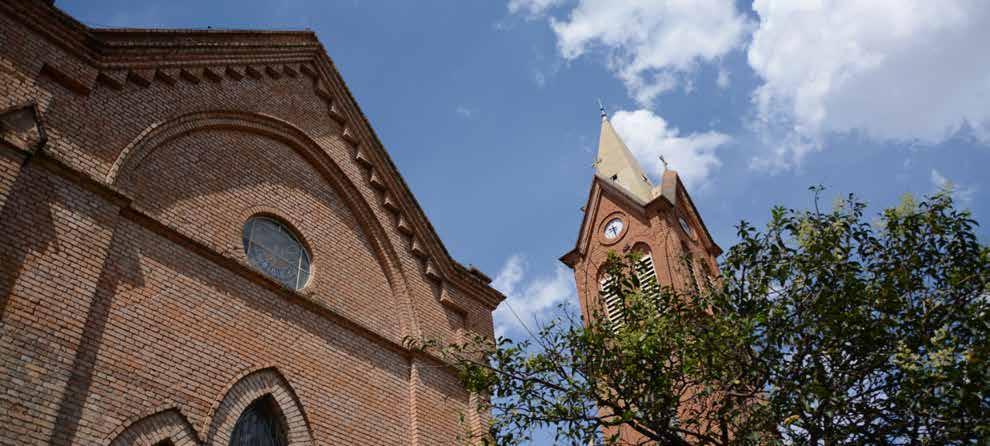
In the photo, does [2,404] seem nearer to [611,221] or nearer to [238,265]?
[238,265]

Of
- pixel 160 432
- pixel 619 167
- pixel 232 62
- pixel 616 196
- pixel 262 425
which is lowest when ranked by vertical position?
pixel 160 432

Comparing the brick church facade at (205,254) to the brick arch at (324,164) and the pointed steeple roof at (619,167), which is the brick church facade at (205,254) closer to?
the brick arch at (324,164)

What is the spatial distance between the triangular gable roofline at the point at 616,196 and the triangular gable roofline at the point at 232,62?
15.4 metres

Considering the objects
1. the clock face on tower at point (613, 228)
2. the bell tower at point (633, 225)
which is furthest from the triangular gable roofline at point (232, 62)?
the clock face on tower at point (613, 228)

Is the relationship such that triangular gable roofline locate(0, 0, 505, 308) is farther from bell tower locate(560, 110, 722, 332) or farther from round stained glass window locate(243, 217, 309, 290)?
bell tower locate(560, 110, 722, 332)

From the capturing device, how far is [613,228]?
28641mm

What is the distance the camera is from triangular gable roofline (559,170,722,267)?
1117 inches

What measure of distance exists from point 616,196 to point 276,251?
19947 millimetres

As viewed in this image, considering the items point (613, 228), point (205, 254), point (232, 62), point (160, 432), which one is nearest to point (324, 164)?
point (232, 62)

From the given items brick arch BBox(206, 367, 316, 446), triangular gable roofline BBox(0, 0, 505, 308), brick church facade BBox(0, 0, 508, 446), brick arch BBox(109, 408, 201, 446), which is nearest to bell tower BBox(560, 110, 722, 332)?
triangular gable roofline BBox(0, 0, 505, 308)

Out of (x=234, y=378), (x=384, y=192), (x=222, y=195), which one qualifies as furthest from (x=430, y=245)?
(x=234, y=378)

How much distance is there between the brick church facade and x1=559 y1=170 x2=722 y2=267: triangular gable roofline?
1586cm

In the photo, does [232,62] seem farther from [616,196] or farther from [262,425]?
[616,196]

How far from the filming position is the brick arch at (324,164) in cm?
1027
